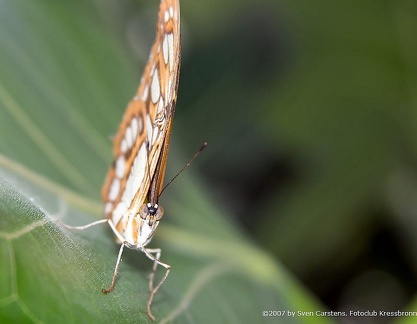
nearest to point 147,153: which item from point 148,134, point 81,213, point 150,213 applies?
point 148,134

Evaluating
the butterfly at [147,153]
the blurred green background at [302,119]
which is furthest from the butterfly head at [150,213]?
the blurred green background at [302,119]

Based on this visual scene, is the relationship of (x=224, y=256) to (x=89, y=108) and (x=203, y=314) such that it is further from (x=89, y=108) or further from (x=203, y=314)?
(x=89, y=108)

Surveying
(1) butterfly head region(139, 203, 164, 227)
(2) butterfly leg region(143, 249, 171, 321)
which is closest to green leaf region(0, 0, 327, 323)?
(2) butterfly leg region(143, 249, 171, 321)

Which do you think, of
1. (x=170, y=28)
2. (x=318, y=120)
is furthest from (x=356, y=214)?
(x=170, y=28)

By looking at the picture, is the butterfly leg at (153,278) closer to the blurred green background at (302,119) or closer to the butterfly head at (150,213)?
the butterfly head at (150,213)

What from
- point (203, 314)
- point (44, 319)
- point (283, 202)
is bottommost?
point (283, 202)

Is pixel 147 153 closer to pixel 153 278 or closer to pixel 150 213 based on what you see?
pixel 150 213
